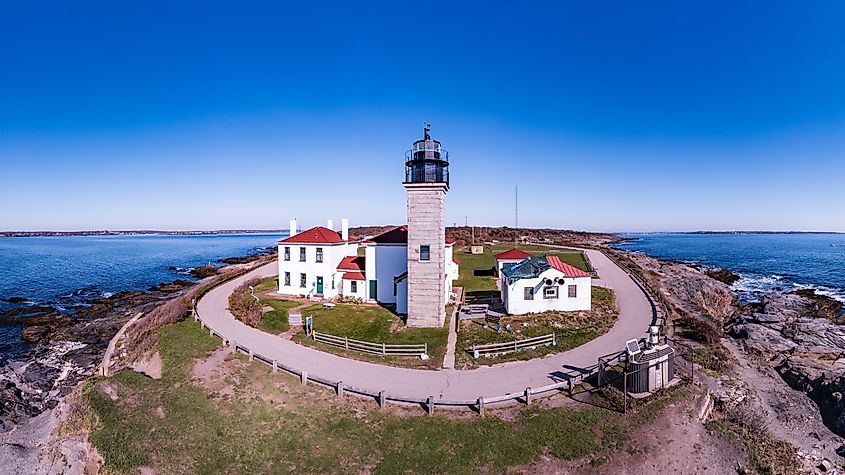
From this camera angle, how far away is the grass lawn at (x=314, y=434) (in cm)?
1103

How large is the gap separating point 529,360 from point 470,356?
93.6 inches

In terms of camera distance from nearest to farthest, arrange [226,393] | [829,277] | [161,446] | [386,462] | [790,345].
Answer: [386,462]
[161,446]
[226,393]
[790,345]
[829,277]

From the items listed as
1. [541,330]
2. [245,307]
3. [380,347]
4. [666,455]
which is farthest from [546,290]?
[245,307]

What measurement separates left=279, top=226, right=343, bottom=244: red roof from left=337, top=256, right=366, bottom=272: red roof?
1.54m

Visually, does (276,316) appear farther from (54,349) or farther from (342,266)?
(54,349)

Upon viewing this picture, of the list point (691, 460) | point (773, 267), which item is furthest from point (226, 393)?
point (773, 267)

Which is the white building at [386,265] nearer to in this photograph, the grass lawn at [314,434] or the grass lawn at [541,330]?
the grass lawn at [541,330]

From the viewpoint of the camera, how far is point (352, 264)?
2966 centimetres

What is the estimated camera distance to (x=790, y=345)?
21.2 meters

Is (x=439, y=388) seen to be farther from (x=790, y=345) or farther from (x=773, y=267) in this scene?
(x=773, y=267)

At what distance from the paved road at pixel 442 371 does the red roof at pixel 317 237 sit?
28.8ft

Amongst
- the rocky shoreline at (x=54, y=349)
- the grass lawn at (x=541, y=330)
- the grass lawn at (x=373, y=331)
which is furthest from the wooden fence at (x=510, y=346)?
the rocky shoreline at (x=54, y=349)

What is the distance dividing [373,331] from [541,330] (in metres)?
8.45

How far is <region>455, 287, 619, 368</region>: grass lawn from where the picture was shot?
679 inches
